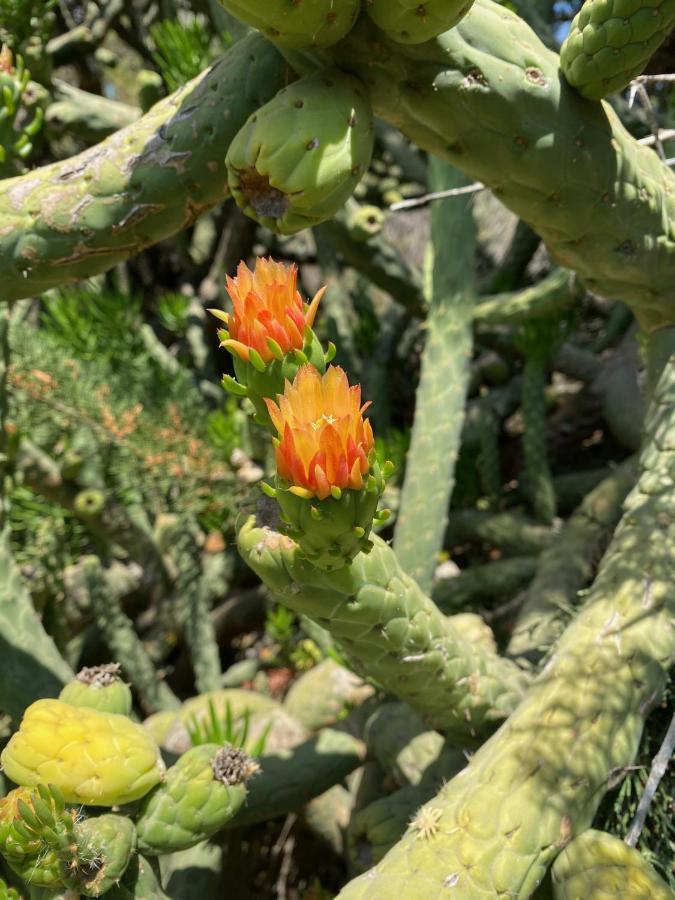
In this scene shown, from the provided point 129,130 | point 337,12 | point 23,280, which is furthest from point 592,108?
point 23,280

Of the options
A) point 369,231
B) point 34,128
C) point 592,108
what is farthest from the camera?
point 369,231

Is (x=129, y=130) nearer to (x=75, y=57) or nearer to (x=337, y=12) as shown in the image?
(x=337, y=12)

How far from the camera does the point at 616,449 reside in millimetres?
2775

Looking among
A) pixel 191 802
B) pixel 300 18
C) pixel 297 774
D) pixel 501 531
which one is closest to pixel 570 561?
pixel 501 531

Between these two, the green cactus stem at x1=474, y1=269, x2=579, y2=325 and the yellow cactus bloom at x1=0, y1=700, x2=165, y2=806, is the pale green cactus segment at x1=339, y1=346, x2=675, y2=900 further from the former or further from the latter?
the green cactus stem at x1=474, y1=269, x2=579, y2=325

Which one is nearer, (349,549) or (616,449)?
(349,549)

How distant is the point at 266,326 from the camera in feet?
2.40

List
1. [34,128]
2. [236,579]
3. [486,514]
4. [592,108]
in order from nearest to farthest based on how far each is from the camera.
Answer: [592,108] < [34,128] < [486,514] < [236,579]

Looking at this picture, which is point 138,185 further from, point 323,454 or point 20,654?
point 20,654

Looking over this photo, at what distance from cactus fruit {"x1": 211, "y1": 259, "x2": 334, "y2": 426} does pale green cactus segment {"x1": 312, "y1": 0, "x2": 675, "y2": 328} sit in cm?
31

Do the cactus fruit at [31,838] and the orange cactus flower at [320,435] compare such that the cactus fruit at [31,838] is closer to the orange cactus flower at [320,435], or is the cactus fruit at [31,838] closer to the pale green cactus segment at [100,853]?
the pale green cactus segment at [100,853]

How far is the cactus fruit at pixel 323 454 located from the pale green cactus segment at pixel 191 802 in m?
0.47

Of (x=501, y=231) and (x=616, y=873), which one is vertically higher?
(x=616, y=873)

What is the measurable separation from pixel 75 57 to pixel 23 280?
6.98 feet
